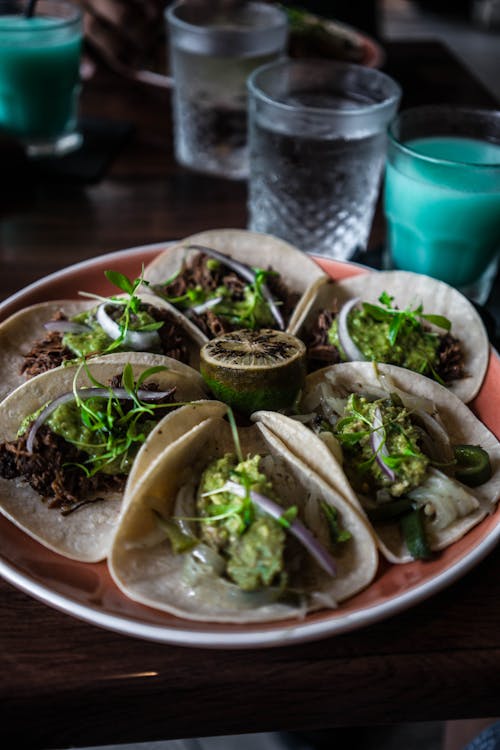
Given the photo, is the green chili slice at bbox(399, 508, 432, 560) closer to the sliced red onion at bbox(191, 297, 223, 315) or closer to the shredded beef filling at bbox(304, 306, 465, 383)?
the shredded beef filling at bbox(304, 306, 465, 383)

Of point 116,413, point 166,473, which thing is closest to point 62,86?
point 116,413

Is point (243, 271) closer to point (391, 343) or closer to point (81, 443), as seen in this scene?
point (391, 343)

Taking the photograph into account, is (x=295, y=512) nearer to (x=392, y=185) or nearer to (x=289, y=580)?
(x=289, y=580)

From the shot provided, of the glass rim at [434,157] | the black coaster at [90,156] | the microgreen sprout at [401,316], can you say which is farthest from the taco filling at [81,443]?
the black coaster at [90,156]

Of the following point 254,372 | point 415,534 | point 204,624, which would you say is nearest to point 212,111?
point 254,372

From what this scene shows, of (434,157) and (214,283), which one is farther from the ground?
(434,157)

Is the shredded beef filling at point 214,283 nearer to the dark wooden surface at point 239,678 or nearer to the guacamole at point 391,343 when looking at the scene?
the guacamole at point 391,343

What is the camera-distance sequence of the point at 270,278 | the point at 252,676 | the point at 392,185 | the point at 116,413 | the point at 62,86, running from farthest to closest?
the point at 62,86 < the point at 392,185 < the point at 270,278 < the point at 116,413 < the point at 252,676
